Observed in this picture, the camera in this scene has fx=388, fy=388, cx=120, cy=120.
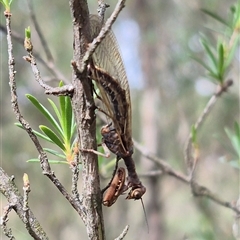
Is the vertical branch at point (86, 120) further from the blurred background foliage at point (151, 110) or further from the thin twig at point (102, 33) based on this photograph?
the blurred background foliage at point (151, 110)

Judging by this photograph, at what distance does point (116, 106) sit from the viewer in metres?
0.80

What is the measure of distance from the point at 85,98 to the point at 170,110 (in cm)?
311

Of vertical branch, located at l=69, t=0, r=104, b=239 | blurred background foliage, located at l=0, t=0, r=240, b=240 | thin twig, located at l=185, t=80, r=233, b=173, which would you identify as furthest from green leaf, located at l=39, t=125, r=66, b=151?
blurred background foliage, located at l=0, t=0, r=240, b=240

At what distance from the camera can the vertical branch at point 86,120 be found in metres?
0.55

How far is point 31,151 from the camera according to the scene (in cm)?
320

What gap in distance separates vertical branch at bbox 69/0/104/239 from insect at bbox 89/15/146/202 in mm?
120

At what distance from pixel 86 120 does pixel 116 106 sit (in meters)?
0.22

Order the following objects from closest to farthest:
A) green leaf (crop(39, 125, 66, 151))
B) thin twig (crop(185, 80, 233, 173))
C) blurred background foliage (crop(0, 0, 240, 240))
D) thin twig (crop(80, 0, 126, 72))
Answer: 1. thin twig (crop(80, 0, 126, 72))
2. green leaf (crop(39, 125, 66, 151))
3. thin twig (crop(185, 80, 233, 173))
4. blurred background foliage (crop(0, 0, 240, 240))

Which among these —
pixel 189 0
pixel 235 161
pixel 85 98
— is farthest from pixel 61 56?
pixel 85 98

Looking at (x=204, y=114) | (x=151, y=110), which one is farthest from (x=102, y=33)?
(x=151, y=110)

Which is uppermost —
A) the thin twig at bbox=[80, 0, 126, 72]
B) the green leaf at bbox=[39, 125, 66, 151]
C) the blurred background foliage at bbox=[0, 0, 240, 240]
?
the thin twig at bbox=[80, 0, 126, 72]

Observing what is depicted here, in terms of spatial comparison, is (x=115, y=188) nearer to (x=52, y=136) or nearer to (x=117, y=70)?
(x=52, y=136)

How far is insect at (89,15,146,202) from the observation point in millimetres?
759

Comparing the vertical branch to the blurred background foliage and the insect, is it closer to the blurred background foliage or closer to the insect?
the insect
